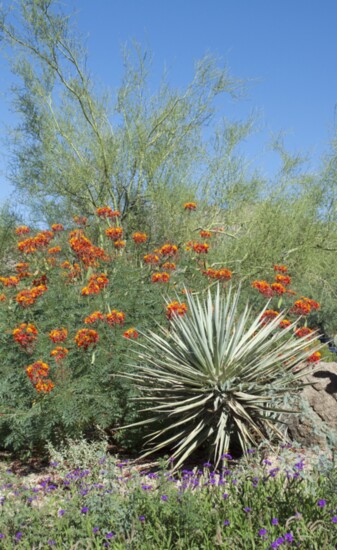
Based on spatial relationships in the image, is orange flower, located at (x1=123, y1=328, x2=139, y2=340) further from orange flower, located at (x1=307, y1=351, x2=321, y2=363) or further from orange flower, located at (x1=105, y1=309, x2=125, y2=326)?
orange flower, located at (x1=307, y1=351, x2=321, y2=363)

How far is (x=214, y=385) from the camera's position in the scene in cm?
569

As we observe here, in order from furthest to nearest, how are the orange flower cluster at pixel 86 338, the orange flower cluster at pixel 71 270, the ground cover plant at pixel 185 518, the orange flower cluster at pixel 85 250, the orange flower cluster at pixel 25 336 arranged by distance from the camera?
1. the orange flower cluster at pixel 71 270
2. the orange flower cluster at pixel 85 250
3. the orange flower cluster at pixel 25 336
4. the orange flower cluster at pixel 86 338
5. the ground cover plant at pixel 185 518

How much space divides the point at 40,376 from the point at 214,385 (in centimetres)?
142

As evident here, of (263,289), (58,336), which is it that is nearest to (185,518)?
(58,336)

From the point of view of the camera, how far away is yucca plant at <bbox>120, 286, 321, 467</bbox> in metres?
5.64

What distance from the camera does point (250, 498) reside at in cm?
413

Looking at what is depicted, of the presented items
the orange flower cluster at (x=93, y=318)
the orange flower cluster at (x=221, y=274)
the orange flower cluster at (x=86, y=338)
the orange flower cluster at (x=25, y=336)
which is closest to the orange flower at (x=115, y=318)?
the orange flower cluster at (x=93, y=318)

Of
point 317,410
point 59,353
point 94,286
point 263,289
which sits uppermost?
point 94,286

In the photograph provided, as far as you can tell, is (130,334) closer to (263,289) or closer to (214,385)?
(214,385)

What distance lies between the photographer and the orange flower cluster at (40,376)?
562cm

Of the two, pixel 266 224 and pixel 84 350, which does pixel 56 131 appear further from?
pixel 84 350

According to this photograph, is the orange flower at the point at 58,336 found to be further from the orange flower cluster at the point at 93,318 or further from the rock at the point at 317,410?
the rock at the point at 317,410

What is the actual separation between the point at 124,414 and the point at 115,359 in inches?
19.6

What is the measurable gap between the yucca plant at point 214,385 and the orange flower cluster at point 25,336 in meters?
0.95
